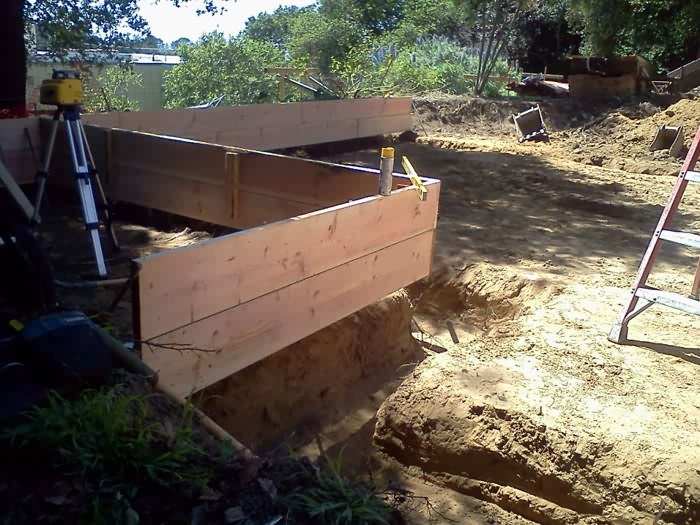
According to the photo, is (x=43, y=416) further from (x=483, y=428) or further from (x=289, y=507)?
(x=483, y=428)

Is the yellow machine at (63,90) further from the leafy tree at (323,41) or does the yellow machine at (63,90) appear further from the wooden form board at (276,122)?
the leafy tree at (323,41)

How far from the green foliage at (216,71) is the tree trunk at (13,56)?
986cm

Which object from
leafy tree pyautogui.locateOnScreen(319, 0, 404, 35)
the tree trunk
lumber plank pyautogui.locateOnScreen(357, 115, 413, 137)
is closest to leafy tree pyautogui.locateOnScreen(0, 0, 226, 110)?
the tree trunk

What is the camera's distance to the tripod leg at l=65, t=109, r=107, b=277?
5.16m

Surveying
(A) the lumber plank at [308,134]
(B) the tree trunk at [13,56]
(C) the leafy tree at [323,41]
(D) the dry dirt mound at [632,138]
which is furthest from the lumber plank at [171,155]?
(C) the leafy tree at [323,41]

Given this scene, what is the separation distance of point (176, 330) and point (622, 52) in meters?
23.8

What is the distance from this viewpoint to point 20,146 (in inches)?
277

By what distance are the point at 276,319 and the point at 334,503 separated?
2.20m

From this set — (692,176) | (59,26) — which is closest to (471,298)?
(692,176)

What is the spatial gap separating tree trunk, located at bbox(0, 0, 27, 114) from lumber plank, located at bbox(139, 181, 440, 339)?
15.6 feet

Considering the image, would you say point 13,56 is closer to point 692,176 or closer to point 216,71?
point 692,176

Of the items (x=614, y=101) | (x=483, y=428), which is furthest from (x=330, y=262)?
(x=614, y=101)

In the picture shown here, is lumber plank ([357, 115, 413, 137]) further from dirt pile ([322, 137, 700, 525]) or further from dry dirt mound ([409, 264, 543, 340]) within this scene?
dry dirt mound ([409, 264, 543, 340])

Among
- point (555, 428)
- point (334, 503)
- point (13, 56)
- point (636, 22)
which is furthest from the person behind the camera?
point (636, 22)
